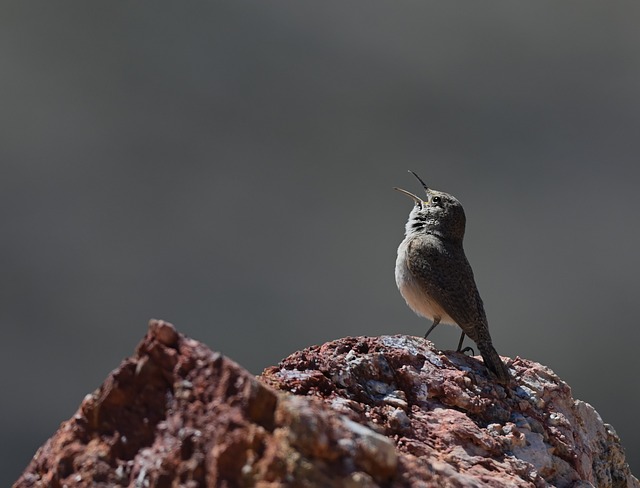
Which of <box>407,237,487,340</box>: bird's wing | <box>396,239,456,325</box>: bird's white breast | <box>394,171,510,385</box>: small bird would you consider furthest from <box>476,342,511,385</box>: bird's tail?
<box>396,239,456,325</box>: bird's white breast

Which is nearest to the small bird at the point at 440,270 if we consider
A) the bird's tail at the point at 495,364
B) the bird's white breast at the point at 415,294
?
the bird's white breast at the point at 415,294

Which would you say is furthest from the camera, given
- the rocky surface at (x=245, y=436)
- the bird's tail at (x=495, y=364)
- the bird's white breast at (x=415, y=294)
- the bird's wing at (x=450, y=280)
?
the bird's white breast at (x=415, y=294)

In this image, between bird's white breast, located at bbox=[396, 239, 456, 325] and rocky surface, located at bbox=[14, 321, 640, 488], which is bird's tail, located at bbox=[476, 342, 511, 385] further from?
bird's white breast, located at bbox=[396, 239, 456, 325]

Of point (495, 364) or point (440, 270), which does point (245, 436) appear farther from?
point (440, 270)

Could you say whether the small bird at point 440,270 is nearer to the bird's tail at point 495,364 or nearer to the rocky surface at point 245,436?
the bird's tail at point 495,364

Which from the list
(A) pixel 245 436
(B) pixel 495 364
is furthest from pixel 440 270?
(A) pixel 245 436

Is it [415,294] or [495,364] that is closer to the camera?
[495,364]
